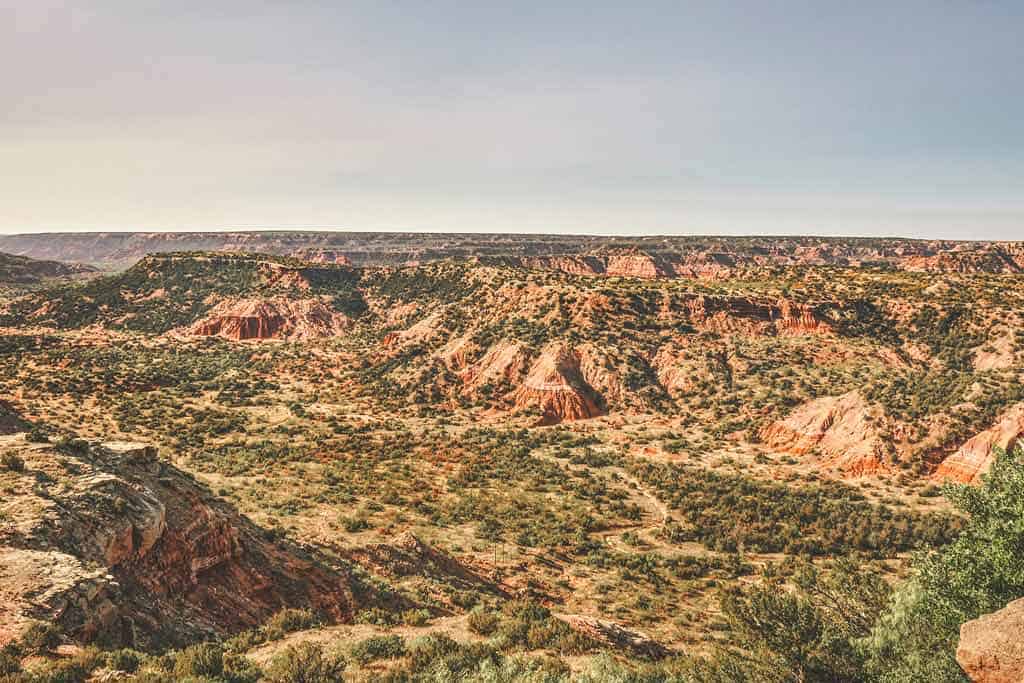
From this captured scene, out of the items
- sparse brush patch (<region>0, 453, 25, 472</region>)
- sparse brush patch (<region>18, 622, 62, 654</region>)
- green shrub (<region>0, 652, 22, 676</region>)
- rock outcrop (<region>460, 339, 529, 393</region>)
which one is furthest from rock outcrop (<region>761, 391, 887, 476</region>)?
sparse brush patch (<region>0, 453, 25, 472</region>)

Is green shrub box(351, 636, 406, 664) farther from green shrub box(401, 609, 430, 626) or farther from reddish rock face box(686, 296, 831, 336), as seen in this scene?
reddish rock face box(686, 296, 831, 336)

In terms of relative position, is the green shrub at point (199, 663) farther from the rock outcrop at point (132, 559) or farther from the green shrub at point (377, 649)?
the green shrub at point (377, 649)

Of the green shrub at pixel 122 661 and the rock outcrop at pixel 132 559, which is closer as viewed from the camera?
the green shrub at pixel 122 661

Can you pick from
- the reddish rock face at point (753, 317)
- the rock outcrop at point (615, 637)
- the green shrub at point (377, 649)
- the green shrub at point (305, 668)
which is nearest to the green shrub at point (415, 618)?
the green shrub at point (377, 649)

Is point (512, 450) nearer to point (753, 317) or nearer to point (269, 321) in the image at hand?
point (753, 317)

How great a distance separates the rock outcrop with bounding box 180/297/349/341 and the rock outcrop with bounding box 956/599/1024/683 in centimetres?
8867

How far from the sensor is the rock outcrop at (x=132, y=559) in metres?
12.8

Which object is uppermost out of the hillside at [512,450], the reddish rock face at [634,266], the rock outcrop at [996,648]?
the reddish rock face at [634,266]

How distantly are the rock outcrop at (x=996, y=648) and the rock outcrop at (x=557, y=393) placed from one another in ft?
144

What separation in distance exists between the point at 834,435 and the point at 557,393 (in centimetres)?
2425

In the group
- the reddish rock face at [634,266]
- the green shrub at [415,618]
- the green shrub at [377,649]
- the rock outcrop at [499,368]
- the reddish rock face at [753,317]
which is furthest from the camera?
the reddish rock face at [634,266]

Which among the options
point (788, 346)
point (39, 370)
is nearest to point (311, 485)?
point (39, 370)

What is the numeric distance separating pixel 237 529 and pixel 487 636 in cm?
1064

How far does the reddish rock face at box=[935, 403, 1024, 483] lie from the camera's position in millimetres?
31859
